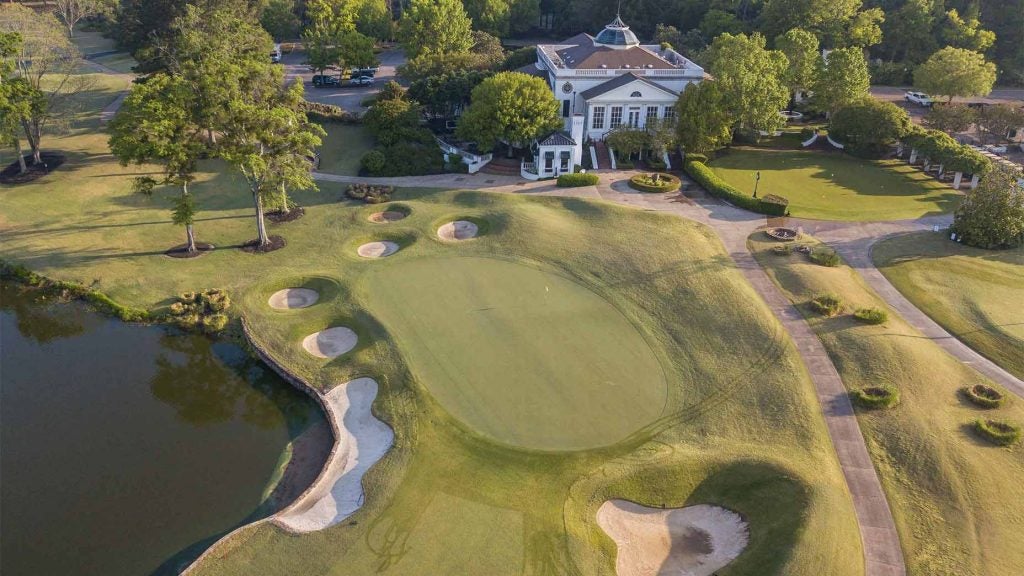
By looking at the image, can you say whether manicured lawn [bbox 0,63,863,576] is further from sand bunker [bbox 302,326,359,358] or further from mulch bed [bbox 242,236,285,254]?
mulch bed [bbox 242,236,285,254]

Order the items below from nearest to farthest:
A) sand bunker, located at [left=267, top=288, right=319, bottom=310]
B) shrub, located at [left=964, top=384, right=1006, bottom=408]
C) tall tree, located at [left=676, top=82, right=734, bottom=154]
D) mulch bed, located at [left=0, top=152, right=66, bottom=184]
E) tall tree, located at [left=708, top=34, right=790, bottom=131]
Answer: shrub, located at [left=964, top=384, right=1006, bottom=408] → sand bunker, located at [left=267, top=288, right=319, bottom=310] → mulch bed, located at [left=0, top=152, right=66, bottom=184] → tall tree, located at [left=676, top=82, right=734, bottom=154] → tall tree, located at [left=708, top=34, right=790, bottom=131]

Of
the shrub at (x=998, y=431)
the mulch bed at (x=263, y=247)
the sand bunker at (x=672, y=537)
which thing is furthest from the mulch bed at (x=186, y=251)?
the shrub at (x=998, y=431)

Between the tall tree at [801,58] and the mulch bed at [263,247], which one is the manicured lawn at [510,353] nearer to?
the mulch bed at [263,247]

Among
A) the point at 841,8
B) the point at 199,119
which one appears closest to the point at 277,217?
the point at 199,119

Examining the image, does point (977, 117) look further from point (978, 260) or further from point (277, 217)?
point (277, 217)

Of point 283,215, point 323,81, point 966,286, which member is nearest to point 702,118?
point 966,286

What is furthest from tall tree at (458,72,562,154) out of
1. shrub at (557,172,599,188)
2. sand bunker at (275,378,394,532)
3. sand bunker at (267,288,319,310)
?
sand bunker at (275,378,394,532)
